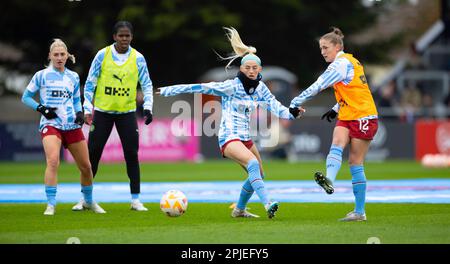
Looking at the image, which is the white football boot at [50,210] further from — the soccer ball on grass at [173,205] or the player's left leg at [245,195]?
the player's left leg at [245,195]

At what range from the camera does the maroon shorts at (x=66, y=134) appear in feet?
41.3

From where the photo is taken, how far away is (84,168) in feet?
42.6

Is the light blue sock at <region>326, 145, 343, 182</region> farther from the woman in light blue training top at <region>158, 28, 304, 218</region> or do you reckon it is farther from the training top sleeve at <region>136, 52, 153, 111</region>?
the training top sleeve at <region>136, 52, 153, 111</region>

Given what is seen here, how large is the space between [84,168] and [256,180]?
2806 millimetres

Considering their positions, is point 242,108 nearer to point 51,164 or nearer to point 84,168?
point 84,168

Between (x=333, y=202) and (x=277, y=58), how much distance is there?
84.9 feet

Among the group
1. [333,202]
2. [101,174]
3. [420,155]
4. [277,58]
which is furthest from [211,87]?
[277,58]

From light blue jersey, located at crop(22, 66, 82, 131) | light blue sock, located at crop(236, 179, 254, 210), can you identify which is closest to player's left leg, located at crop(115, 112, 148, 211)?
light blue jersey, located at crop(22, 66, 82, 131)

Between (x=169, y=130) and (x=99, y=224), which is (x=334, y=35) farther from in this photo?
(x=169, y=130)

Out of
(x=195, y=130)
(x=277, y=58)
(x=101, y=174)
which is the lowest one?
(x=101, y=174)

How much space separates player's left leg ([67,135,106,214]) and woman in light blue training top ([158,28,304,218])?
5.90ft

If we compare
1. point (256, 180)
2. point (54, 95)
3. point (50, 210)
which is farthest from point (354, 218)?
point (54, 95)

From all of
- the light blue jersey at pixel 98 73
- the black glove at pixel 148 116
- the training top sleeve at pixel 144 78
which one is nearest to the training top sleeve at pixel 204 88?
the black glove at pixel 148 116

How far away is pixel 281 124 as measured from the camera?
2986 cm
